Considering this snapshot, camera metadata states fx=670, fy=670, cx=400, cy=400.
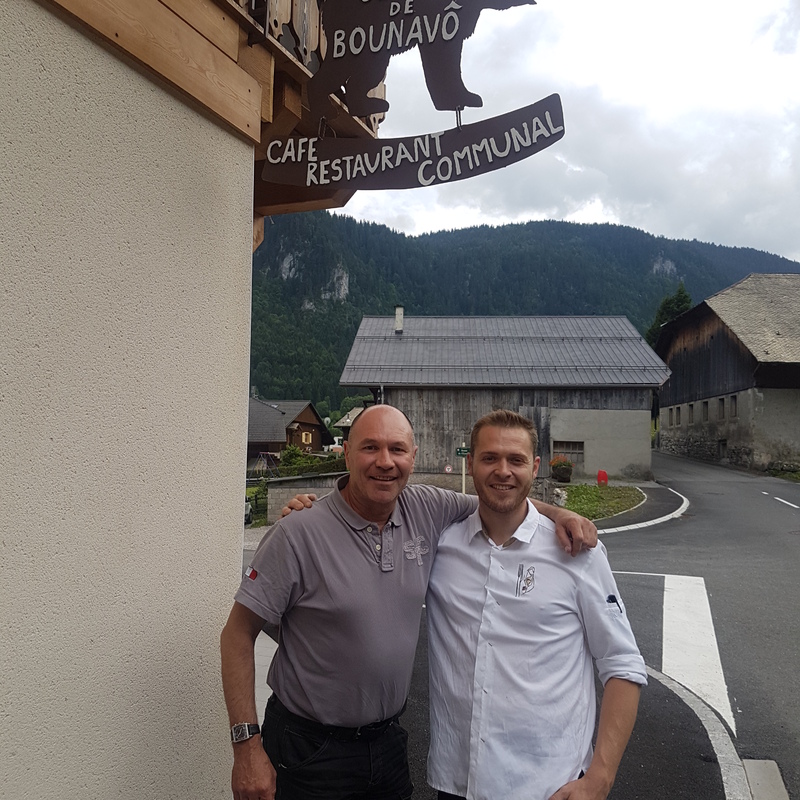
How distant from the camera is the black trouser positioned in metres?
2.03

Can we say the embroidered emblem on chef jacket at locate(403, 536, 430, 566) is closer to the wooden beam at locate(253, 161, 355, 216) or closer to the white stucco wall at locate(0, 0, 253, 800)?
the white stucco wall at locate(0, 0, 253, 800)

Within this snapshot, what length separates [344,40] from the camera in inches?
104

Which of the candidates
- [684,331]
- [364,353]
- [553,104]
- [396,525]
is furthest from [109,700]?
[684,331]

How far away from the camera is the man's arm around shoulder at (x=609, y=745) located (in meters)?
1.87

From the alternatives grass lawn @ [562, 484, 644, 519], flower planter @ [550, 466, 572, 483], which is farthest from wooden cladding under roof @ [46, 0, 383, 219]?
flower planter @ [550, 466, 572, 483]

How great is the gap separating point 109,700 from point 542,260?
563 ft

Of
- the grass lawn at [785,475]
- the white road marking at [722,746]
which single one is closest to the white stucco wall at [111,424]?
the white road marking at [722,746]

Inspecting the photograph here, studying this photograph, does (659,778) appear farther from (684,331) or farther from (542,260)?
(542,260)

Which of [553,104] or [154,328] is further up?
[553,104]

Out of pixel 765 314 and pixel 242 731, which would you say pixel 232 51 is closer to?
pixel 242 731

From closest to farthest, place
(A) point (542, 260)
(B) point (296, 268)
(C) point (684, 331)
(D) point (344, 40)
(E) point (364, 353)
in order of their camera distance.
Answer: (D) point (344, 40) → (E) point (364, 353) → (C) point (684, 331) → (B) point (296, 268) → (A) point (542, 260)

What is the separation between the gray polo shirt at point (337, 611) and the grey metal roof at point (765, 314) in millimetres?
30014

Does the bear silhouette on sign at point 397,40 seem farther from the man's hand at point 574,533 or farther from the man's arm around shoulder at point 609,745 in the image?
the man's arm around shoulder at point 609,745

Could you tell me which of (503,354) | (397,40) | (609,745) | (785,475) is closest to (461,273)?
(503,354)
